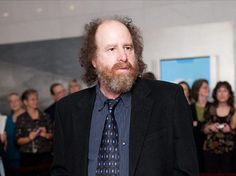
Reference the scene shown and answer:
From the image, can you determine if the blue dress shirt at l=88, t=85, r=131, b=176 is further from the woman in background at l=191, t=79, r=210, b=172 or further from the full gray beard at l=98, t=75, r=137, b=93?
the woman in background at l=191, t=79, r=210, b=172

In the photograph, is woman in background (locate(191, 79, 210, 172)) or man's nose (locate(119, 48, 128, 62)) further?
woman in background (locate(191, 79, 210, 172))

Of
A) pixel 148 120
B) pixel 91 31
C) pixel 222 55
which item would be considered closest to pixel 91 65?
pixel 91 31

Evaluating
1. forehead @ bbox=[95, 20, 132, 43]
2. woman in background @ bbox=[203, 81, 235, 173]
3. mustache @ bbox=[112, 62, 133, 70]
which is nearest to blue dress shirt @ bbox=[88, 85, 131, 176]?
mustache @ bbox=[112, 62, 133, 70]

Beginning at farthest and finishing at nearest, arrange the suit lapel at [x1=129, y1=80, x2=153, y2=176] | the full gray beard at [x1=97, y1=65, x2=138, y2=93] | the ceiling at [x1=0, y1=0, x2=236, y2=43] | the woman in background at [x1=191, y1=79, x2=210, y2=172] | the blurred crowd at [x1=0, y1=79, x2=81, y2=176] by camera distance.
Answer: the ceiling at [x1=0, y1=0, x2=236, y2=43] < the blurred crowd at [x1=0, y1=79, x2=81, y2=176] < the woman in background at [x1=191, y1=79, x2=210, y2=172] < the full gray beard at [x1=97, y1=65, x2=138, y2=93] < the suit lapel at [x1=129, y1=80, x2=153, y2=176]

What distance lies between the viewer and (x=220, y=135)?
15.5ft

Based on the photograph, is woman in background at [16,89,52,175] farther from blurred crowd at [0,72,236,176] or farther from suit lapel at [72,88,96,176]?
suit lapel at [72,88,96,176]

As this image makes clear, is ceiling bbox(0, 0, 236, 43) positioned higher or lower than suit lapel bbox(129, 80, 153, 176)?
higher

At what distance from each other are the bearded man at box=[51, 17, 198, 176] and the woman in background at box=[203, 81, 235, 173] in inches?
108

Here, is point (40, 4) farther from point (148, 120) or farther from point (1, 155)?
point (148, 120)

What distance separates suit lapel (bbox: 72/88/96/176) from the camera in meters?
2.00

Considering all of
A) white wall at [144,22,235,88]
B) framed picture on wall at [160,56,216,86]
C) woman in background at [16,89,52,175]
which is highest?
white wall at [144,22,235,88]

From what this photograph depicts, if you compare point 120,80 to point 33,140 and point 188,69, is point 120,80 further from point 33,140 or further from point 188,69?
point 188,69

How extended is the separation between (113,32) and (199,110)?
3.27 metres

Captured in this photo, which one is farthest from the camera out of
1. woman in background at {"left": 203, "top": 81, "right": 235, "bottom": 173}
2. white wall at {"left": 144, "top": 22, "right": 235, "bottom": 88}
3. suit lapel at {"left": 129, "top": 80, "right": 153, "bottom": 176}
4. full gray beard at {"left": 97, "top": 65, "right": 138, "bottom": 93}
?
white wall at {"left": 144, "top": 22, "right": 235, "bottom": 88}
